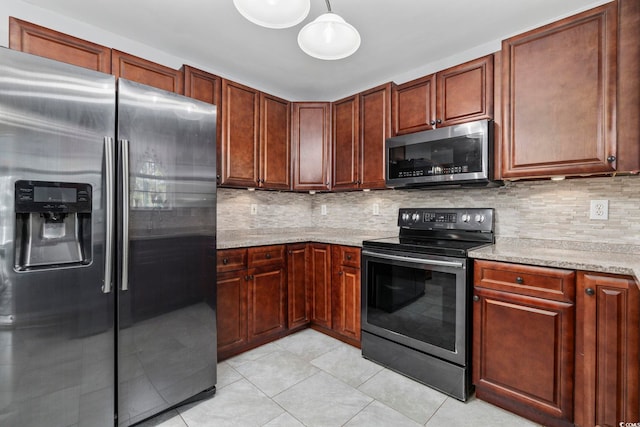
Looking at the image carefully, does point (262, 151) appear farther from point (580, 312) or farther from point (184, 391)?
point (580, 312)

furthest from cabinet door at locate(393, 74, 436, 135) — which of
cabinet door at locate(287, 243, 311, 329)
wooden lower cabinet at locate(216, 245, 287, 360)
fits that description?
wooden lower cabinet at locate(216, 245, 287, 360)

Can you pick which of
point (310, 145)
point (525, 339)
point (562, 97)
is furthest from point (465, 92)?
point (525, 339)

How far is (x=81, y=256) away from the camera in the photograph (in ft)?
4.58

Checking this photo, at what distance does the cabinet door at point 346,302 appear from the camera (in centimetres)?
246

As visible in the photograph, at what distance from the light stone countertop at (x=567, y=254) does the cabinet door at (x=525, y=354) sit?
0.21 metres

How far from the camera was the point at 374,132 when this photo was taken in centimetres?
264

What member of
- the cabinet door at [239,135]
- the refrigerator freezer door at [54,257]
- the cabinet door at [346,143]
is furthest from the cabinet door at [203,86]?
the cabinet door at [346,143]

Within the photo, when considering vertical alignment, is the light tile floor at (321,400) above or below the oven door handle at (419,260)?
below

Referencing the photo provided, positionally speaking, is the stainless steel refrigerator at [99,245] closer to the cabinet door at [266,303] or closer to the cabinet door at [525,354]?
the cabinet door at [266,303]

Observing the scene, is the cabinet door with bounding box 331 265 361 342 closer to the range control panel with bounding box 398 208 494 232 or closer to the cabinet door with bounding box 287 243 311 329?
the cabinet door with bounding box 287 243 311 329

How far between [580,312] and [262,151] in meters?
2.46

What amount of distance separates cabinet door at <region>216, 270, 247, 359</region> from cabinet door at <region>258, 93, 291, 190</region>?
36.5 inches

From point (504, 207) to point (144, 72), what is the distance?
2.78 metres

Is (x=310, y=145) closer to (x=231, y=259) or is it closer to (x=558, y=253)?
(x=231, y=259)
